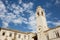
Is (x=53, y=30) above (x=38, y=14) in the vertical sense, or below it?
below

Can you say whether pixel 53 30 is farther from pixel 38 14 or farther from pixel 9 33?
pixel 9 33

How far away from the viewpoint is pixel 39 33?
37062 millimetres

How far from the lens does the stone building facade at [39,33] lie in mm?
33562

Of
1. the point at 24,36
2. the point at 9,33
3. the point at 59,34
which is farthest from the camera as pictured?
the point at 24,36

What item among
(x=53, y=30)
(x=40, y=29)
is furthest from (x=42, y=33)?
(x=53, y=30)

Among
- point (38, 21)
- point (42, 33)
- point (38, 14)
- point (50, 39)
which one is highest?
point (38, 14)

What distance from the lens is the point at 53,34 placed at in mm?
33406

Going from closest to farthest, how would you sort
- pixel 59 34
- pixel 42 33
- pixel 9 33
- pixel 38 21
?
pixel 59 34 → pixel 42 33 → pixel 38 21 → pixel 9 33

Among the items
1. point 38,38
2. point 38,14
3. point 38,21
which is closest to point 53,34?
point 38,38

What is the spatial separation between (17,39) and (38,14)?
48.4 feet

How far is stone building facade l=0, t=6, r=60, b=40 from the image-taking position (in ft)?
110

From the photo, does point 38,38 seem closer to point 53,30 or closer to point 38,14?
point 53,30

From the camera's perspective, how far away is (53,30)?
34.0m

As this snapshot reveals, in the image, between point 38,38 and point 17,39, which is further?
point 17,39
